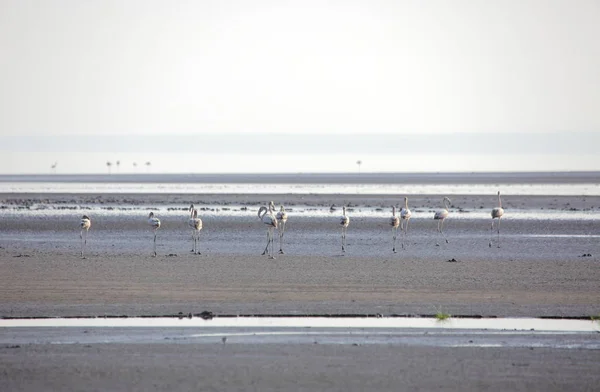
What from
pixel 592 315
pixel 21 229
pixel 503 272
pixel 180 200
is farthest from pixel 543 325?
pixel 180 200

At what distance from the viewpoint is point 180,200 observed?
47.0 metres

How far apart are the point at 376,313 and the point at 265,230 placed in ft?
49.8

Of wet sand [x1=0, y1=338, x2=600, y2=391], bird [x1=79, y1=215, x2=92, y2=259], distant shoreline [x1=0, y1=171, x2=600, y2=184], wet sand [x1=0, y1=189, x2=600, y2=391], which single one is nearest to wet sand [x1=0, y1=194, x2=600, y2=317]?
wet sand [x1=0, y1=189, x2=600, y2=391]

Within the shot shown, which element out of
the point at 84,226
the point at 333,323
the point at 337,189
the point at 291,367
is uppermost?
the point at 337,189

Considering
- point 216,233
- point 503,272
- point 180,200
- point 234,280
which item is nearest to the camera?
point 234,280


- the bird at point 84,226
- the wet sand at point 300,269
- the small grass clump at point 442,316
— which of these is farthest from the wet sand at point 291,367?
the bird at point 84,226

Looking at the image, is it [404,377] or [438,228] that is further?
[438,228]

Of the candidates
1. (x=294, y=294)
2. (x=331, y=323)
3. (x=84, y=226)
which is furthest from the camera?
(x=84, y=226)

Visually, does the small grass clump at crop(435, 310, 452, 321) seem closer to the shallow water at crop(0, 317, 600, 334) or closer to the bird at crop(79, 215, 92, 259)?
the shallow water at crop(0, 317, 600, 334)

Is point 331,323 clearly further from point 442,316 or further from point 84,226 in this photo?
point 84,226

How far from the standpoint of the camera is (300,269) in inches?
835

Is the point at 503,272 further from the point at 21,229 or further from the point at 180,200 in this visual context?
the point at 180,200

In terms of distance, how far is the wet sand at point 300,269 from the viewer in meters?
16.6

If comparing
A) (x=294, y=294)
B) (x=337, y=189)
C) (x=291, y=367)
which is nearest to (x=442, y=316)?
(x=294, y=294)
